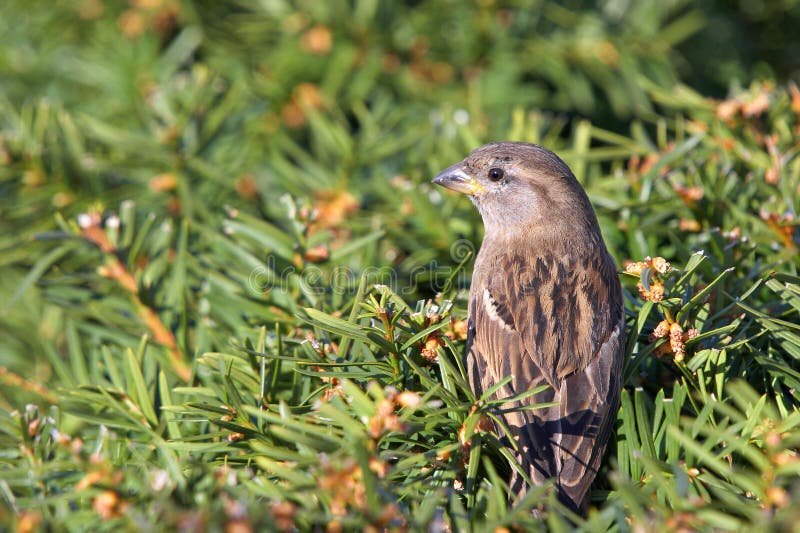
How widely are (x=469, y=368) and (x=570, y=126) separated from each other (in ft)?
A: 7.18

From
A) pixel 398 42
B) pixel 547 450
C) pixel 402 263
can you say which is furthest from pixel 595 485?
pixel 398 42

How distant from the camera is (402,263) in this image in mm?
2496

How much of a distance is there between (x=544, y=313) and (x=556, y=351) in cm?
16

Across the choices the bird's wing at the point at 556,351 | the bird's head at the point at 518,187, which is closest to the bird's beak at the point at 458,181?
the bird's head at the point at 518,187

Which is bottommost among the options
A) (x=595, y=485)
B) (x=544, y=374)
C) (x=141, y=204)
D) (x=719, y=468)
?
(x=595, y=485)

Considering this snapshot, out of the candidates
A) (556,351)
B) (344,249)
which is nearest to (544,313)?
(556,351)

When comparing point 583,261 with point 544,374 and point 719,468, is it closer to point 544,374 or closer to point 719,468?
point 544,374

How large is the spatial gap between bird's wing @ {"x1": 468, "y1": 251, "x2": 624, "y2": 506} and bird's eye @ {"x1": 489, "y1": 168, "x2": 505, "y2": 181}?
15.1 inches

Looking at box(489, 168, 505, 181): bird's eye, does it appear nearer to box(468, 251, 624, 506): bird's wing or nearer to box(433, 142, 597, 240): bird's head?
box(433, 142, 597, 240): bird's head

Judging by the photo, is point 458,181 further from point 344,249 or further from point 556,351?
point 556,351

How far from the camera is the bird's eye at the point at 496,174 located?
9.28 feet

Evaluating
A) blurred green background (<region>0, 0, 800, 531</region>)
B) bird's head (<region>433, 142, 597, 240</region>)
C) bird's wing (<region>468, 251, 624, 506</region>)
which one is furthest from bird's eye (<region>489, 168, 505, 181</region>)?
bird's wing (<region>468, 251, 624, 506</region>)

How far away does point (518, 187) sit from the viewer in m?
2.87

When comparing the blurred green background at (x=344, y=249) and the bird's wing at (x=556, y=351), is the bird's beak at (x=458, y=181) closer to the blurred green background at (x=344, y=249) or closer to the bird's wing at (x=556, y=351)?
the blurred green background at (x=344, y=249)
